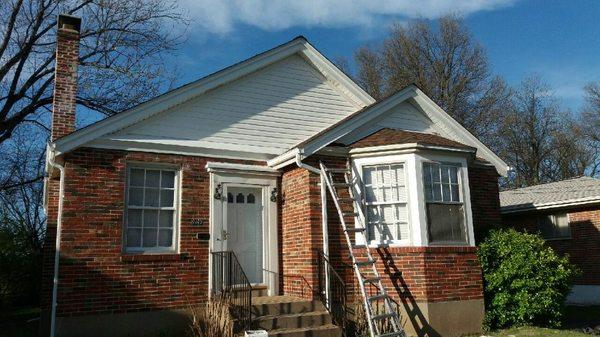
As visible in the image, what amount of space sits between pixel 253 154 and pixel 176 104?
1887 millimetres

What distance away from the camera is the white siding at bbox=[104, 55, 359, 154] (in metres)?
9.95

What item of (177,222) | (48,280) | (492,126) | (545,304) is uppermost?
(492,126)

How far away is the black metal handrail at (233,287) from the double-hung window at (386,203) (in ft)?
8.94

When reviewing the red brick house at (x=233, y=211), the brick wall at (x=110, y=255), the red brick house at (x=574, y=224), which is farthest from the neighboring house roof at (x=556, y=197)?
the brick wall at (x=110, y=255)

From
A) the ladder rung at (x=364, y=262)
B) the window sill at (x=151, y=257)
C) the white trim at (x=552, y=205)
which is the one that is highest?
the white trim at (x=552, y=205)

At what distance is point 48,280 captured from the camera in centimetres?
948

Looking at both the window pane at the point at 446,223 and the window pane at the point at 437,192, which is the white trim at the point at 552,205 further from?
the window pane at the point at 437,192

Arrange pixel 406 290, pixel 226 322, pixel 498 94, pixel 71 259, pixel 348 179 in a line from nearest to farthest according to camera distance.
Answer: pixel 226 322
pixel 71 259
pixel 406 290
pixel 348 179
pixel 498 94

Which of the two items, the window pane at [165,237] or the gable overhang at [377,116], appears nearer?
the window pane at [165,237]

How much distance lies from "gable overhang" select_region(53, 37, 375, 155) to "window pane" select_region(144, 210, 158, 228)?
5.53 feet

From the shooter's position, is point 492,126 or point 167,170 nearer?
point 167,170

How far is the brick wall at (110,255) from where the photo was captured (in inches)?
334

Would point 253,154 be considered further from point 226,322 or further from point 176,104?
point 226,322

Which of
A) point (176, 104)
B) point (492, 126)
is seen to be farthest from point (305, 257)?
point (492, 126)
